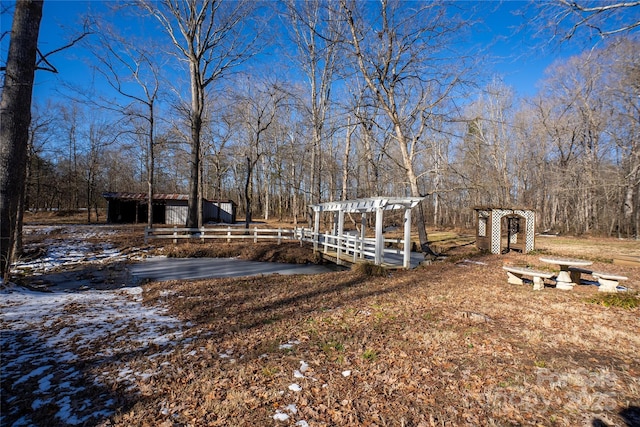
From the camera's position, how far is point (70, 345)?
3.93 meters

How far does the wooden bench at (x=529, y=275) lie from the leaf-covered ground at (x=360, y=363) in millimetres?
677

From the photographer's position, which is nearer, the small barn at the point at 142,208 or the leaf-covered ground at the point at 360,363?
the leaf-covered ground at the point at 360,363

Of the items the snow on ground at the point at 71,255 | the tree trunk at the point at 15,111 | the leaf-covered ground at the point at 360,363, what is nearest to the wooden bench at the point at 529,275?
the leaf-covered ground at the point at 360,363

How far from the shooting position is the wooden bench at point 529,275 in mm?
6926

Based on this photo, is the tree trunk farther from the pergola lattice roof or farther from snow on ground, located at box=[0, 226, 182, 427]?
the pergola lattice roof

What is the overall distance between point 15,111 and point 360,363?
7.96m

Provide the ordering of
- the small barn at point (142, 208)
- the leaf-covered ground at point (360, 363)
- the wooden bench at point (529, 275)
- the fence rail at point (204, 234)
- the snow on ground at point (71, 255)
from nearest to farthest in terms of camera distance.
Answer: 1. the leaf-covered ground at point (360, 363)
2. the wooden bench at point (529, 275)
3. the snow on ground at point (71, 255)
4. the fence rail at point (204, 234)
5. the small barn at point (142, 208)

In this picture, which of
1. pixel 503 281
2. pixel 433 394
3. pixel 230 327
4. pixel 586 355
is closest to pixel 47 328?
pixel 230 327

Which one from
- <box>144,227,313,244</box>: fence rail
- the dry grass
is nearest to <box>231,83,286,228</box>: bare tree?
<box>144,227,313,244</box>: fence rail

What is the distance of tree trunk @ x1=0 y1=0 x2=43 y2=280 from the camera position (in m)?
6.36

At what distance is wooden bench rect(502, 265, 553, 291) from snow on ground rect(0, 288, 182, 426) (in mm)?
6985

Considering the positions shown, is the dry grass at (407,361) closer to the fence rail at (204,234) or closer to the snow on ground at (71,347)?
the snow on ground at (71,347)

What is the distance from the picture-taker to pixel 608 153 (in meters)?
27.7

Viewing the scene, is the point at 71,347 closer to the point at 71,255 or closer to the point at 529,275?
the point at 529,275
